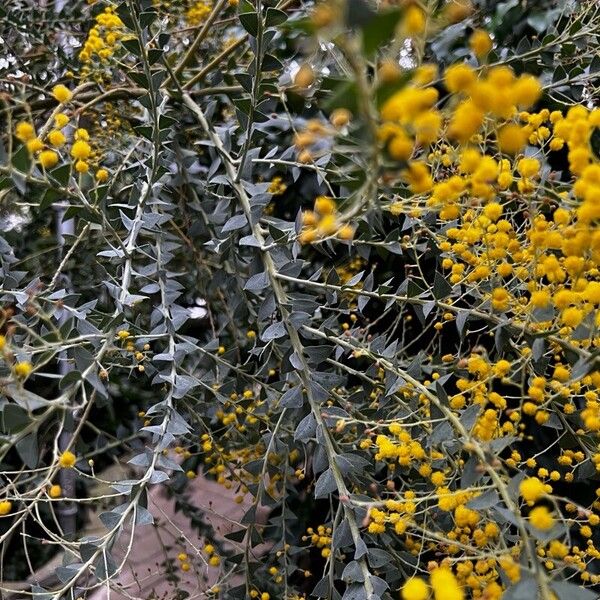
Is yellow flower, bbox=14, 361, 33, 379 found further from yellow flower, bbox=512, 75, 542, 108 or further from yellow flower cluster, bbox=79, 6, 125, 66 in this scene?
yellow flower cluster, bbox=79, 6, 125, 66

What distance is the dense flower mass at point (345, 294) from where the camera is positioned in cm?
50

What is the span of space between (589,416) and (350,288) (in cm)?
43

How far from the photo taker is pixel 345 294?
1112mm

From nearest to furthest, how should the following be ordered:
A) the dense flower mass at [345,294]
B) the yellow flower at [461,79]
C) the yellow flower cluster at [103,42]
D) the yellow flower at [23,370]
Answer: the yellow flower at [461,79] → the dense flower mass at [345,294] → the yellow flower at [23,370] → the yellow flower cluster at [103,42]

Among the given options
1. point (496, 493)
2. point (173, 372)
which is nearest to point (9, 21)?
point (173, 372)

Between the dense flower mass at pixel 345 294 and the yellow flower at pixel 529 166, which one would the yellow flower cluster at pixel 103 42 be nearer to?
the dense flower mass at pixel 345 294

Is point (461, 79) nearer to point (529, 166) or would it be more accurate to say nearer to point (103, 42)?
point (529, 166)

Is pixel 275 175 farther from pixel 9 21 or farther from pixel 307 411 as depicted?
pixel 307 411

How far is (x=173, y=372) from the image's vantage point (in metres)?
0.98

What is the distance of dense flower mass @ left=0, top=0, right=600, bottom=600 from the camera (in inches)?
19.8

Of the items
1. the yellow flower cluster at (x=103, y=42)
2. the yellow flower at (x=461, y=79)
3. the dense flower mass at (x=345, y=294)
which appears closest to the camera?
the yellow flower at (x=461, y=79)

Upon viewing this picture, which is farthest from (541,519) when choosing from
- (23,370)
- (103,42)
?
(103,42)

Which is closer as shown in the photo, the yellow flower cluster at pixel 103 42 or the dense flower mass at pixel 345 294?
the dense flower mass at pixel 345 294

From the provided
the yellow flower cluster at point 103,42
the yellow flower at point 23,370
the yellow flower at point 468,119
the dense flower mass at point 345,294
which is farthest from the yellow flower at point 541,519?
the yellow flower cluster at point 103,42
